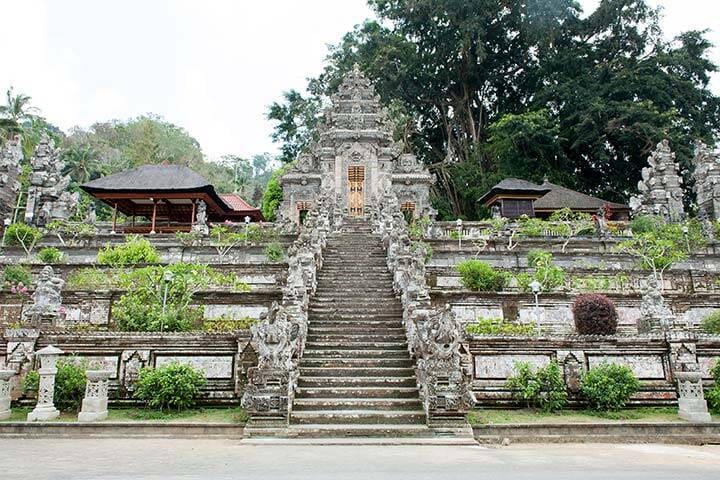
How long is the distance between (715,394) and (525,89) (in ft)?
121

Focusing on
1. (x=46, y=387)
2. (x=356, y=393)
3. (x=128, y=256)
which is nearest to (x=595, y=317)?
(x=356, y=393)

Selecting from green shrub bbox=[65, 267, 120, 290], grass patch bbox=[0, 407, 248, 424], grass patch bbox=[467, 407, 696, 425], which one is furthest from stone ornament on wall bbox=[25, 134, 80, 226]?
grass patch bbox=[467, 407, 696, 425]

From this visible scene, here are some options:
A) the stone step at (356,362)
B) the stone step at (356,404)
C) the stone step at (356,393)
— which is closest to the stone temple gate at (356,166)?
the stone step at (356,362)

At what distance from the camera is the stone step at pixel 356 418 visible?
838 cm

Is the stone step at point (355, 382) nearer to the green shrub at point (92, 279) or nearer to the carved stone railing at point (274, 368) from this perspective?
the carved stone railing at point (274, 368)

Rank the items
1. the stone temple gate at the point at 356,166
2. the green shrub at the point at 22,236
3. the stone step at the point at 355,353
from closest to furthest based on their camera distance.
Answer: the stone step at the point at 355,353 < the green shrub at the point at 22,236 < the stone temple gate at the point at 356,166

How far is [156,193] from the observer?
90.0ft

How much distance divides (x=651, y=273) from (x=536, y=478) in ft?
40.2

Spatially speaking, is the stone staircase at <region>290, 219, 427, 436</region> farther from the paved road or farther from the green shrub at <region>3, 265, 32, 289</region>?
the green shrub at <region>3, 265, 32, 289</region>

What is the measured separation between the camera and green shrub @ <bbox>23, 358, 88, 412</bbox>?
9.24m

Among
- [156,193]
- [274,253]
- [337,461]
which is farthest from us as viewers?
[156,193]

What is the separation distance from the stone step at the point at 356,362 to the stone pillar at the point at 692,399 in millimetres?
4425

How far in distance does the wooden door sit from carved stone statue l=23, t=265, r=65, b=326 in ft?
59.1

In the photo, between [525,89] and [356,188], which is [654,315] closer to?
[356,188]
